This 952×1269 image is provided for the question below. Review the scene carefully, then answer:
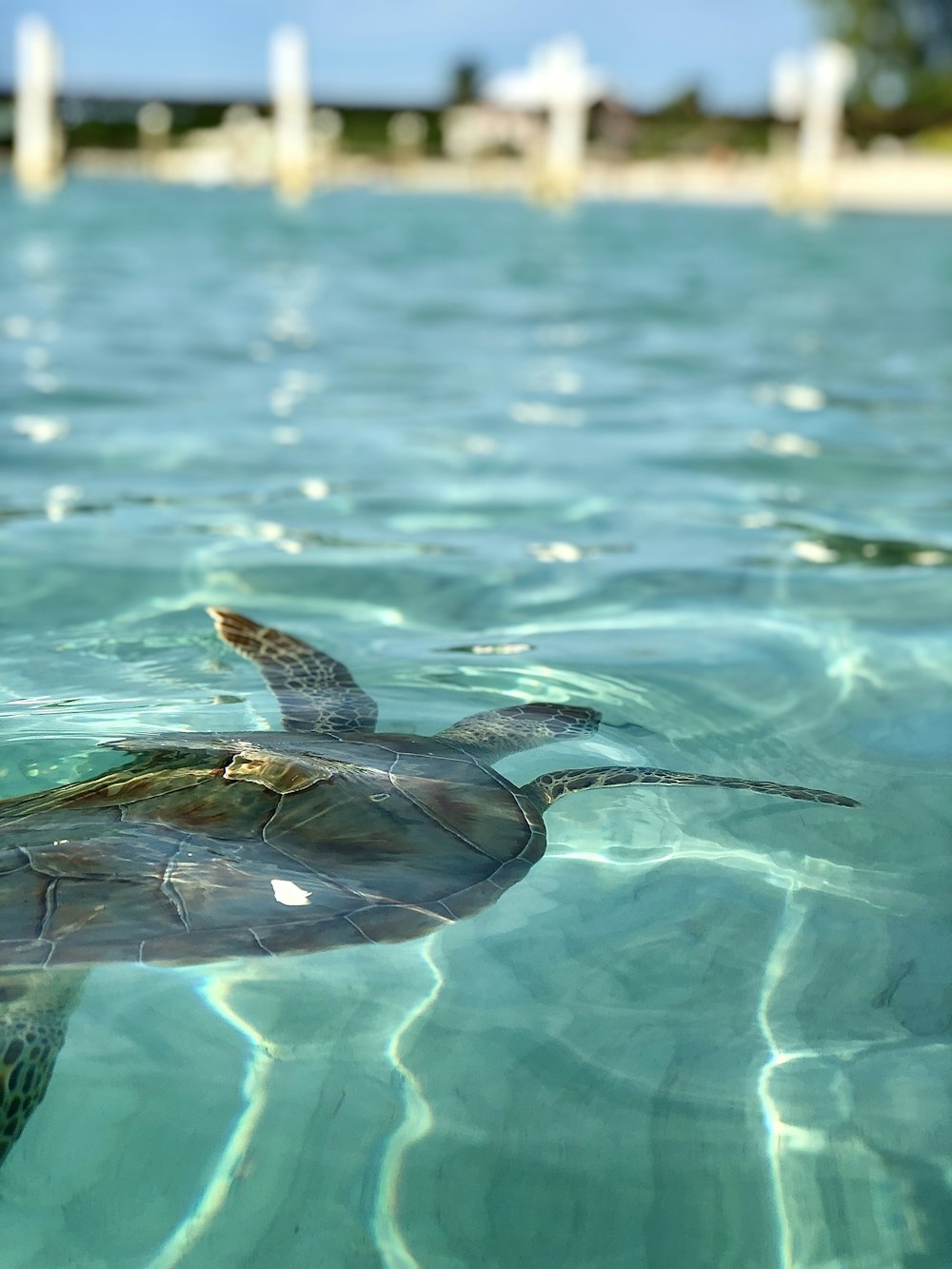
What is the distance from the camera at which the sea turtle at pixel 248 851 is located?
2.01 metres

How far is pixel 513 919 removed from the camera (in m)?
2.33

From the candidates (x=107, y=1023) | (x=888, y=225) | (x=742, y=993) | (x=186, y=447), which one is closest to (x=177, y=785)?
(x=107, y=1023)

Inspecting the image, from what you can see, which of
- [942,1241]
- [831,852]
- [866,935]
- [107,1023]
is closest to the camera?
[942,1241]

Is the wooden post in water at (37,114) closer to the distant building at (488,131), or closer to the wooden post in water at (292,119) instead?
the wooden post in water at (292,119)

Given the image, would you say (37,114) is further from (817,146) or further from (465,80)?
(465,80)

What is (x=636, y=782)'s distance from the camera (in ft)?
9.12

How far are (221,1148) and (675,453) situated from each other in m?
5.42

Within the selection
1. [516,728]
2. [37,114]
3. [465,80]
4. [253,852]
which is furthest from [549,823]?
[465,80]

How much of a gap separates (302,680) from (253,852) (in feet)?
3.48

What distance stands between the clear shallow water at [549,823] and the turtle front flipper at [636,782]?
41 mm

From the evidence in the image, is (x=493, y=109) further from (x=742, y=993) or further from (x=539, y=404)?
(x=742, y=993)

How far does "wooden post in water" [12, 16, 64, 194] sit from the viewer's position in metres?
42.4

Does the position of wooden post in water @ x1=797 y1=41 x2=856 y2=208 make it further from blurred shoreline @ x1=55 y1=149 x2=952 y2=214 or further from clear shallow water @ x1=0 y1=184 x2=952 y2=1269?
clear shallow water @ x1=0 y1=184 x2=952 y2=1269

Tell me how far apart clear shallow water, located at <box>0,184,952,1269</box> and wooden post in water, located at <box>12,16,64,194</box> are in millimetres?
38461
